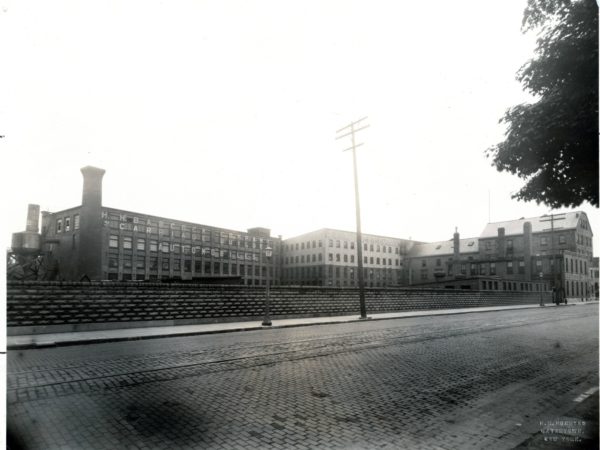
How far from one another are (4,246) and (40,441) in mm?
2196

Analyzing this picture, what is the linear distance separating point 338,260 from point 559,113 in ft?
244

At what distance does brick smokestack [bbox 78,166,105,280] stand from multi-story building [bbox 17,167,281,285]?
0.57 ft

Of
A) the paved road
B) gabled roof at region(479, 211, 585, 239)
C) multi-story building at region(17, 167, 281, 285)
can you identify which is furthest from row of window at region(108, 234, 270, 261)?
the paved road

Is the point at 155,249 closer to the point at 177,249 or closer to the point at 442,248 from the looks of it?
the point at 177,249

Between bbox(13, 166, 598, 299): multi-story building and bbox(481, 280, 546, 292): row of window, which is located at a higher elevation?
bbox(13, 166, 598, 299): multi-story building

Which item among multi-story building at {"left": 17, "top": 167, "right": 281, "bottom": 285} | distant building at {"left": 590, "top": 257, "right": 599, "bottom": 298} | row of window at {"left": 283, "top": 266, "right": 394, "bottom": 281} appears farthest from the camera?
row of window at {"left": 283, "top": 266, "right": 394, "bottom": 281}

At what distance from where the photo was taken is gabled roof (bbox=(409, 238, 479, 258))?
7894 cm

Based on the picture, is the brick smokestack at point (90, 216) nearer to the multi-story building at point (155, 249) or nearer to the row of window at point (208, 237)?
the multi-story building at point (155, 249)

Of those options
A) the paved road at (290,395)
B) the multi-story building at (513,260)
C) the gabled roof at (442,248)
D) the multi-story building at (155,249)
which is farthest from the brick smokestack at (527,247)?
the paved road at (290,395)

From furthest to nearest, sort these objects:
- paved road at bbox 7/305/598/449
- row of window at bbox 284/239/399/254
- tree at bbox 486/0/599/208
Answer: row of window at bbox 284/239/399/254
tree at bbox 486/0/599/208
paved road at bbox 7/305/598/449

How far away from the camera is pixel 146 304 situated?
17172 mm

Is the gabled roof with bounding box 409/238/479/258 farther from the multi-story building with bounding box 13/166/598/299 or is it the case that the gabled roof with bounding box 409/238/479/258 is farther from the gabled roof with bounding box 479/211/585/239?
the gabled roof with bounding box 479/211/585/239

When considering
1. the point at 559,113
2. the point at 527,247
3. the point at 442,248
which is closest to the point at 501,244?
the point at 527,247

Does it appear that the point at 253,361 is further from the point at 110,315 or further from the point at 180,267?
the point at 180,267
